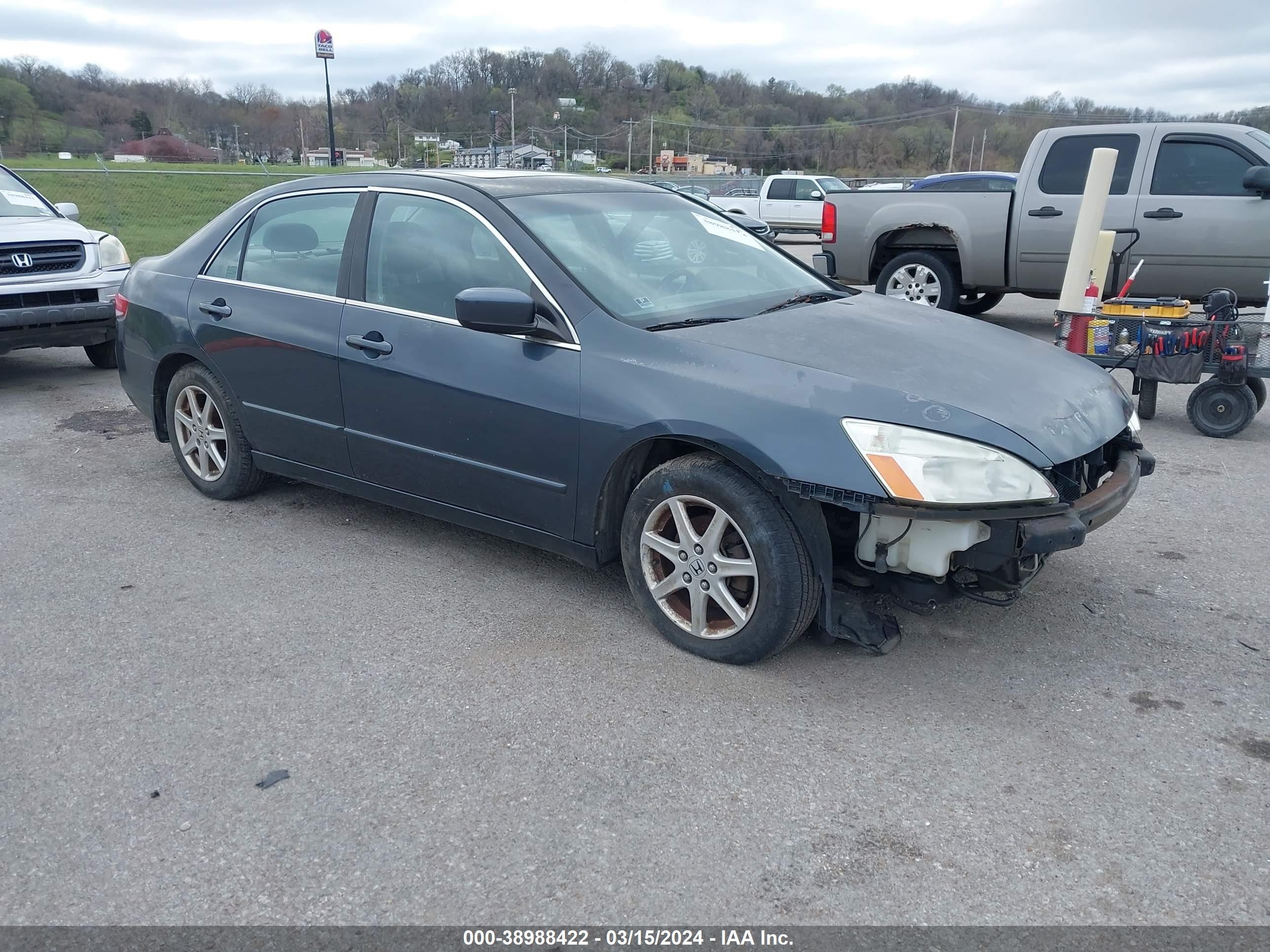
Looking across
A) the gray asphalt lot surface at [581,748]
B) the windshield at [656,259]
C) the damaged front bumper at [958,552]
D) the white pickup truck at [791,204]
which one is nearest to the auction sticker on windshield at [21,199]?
the gray asphalt lot surface at [581,748]

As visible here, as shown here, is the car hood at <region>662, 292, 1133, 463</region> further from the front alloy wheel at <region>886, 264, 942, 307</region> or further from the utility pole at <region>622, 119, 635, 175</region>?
the utility pole at <region>622, 119, 635, 175</region>

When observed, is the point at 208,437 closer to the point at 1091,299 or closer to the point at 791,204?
the point at 1091,299

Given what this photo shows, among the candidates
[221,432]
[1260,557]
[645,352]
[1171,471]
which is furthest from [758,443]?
[1171,471]

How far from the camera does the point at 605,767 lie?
2918mm

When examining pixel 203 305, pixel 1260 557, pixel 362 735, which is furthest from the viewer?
pixel 203 305

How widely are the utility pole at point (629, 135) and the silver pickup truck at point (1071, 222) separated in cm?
7695

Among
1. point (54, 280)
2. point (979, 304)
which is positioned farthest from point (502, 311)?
point (979, 304)

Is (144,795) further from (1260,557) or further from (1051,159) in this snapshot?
(1051,159)

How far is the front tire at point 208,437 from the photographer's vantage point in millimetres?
5012

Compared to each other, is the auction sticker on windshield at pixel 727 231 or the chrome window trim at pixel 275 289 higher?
the auction sticker on windshield at pixel 727 231

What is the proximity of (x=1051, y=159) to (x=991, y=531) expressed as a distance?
7.98 m

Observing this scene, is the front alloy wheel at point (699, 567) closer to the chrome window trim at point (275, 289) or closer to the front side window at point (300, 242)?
the chrome window trim at point (275, 289)

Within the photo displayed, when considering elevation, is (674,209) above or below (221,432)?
above

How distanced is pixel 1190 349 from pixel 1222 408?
1.67 feet
